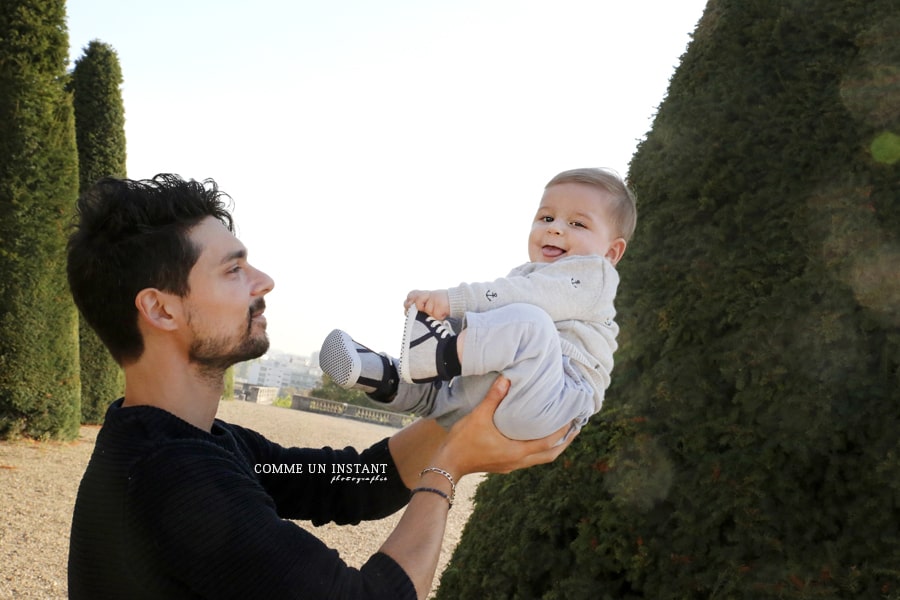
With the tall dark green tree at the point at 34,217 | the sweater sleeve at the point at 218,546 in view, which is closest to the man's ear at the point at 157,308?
the sweater sleeve at the point at 218,546

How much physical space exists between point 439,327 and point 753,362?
1299mm

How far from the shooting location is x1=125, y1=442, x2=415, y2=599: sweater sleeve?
1678mm

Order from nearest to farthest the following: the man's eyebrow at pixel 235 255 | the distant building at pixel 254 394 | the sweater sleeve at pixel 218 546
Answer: the sweater sleeve at pixel 218 546, the man's eyebrow at pixel 235 255, the distant building at pixel 254 394

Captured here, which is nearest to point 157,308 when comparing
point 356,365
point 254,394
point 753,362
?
point 356,365

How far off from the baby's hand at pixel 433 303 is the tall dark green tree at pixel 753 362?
1.16 metres

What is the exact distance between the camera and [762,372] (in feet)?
9.21

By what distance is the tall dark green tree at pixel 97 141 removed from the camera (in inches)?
513

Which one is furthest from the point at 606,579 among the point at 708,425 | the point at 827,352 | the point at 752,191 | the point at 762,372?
the point at 752,191

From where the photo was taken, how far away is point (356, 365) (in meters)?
2.41

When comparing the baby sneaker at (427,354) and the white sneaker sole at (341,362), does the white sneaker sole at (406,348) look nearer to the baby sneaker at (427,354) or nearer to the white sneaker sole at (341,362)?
the baby sneaker at (427,354)

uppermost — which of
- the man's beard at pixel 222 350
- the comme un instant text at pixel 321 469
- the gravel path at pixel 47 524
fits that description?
the man's beard at pixel 222 350

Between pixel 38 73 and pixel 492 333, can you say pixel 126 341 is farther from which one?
pixel 38 73

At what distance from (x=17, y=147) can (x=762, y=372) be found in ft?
35.4

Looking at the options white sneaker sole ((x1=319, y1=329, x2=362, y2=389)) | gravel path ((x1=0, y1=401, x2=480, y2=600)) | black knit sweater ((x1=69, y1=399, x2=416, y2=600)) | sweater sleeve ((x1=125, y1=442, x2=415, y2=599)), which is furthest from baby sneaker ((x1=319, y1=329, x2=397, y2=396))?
gravel path ((x1=0, y1=401, x2=480, y2=600))
